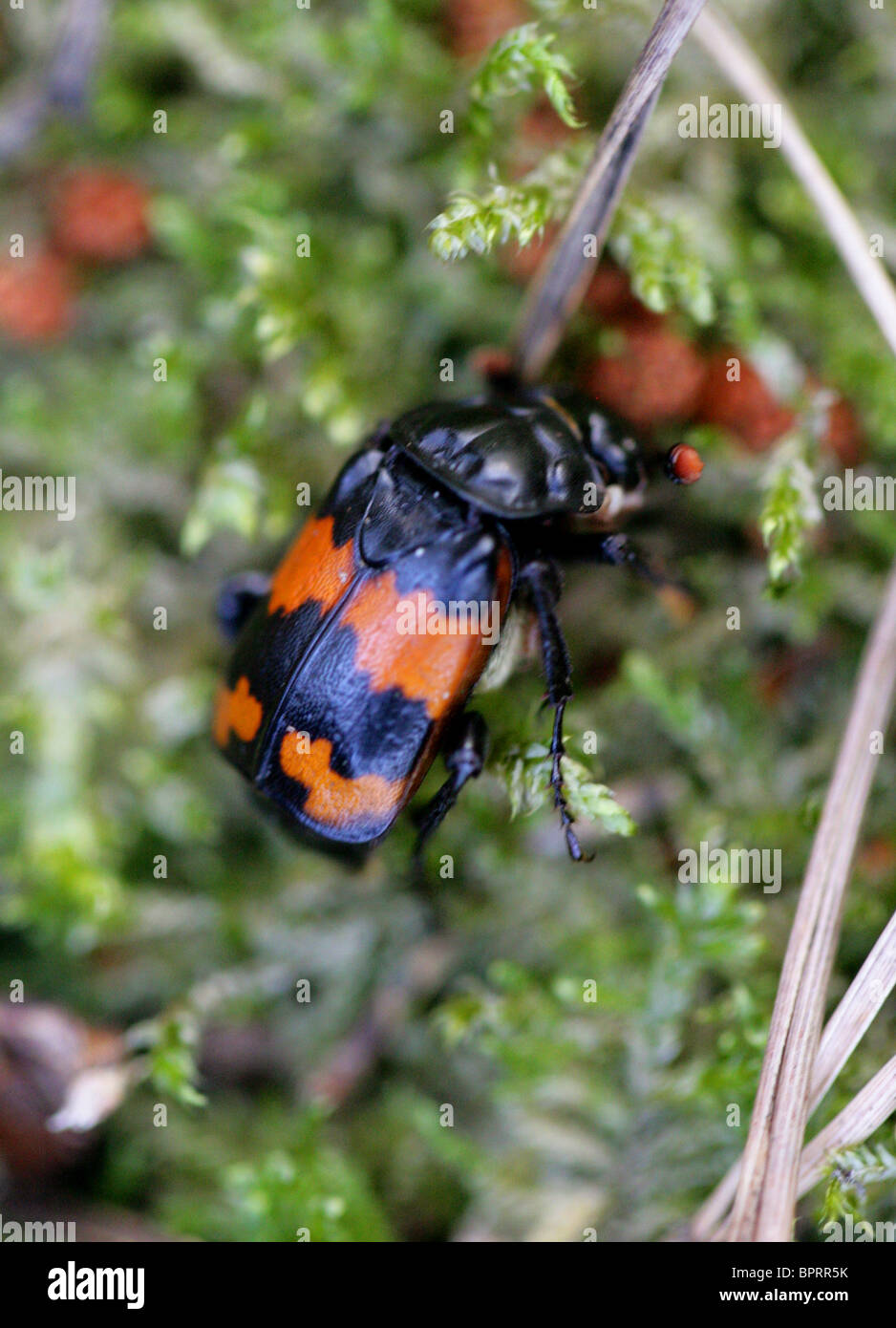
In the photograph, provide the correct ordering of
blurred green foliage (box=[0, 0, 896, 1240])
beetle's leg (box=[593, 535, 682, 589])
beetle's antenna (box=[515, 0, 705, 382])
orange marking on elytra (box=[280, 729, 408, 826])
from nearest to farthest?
1. beetle's antenna (box=[515, 0, 705, 382])
2. orange marking on elytra (box=[280, 729, 408, 826])
3. beetle's leg (box=[593, 535, 682, 589])
4. blurred green foliage (box=[0, 0, 896, 1240])

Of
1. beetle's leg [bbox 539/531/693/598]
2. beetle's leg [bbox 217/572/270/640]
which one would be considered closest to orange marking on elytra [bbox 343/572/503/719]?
beetle's leg [bbox 539/531/693/598]

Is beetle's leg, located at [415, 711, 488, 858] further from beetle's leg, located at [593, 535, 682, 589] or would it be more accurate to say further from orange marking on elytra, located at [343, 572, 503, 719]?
beetle's leg, located at [593, 535, 682, 589]

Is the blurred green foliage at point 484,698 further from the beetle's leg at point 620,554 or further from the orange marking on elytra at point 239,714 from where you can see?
the orange marking on elytra at point 239,714

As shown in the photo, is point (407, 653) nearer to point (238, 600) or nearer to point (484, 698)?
point (484, 698)

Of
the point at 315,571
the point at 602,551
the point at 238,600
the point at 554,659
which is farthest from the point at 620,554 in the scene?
the point at 238,600

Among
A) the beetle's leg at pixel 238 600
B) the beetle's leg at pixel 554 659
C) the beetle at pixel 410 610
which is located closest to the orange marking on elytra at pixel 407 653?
the beetle at pixel 410 610
